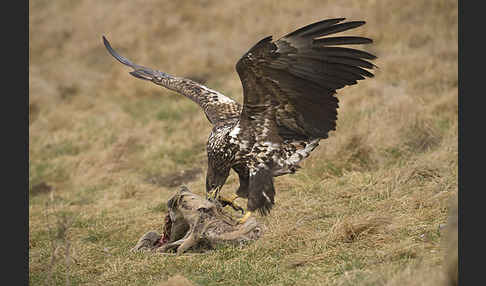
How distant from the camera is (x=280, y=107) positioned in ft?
19.8

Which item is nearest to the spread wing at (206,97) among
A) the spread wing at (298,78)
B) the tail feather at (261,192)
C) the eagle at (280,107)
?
the eagle at (280,107)

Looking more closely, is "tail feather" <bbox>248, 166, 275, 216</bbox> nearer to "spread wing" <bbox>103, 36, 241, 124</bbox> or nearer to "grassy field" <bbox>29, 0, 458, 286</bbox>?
"grassy field" <bbox>29, 0, 458, 286</bbox>

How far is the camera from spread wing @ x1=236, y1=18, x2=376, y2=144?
17.9 feet

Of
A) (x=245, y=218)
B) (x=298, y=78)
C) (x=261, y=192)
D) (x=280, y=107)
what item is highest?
(x=298, y=78)

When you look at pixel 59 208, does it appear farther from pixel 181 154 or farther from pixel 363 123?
pixel 363 123

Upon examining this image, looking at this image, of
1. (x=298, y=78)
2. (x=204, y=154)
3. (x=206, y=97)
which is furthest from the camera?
(x=204, y=154)

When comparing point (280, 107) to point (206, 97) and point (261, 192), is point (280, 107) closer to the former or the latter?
point (261, 192)

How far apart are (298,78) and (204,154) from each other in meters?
4.44

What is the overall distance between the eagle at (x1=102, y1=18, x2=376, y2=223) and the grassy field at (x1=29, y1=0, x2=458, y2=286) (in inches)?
22.6

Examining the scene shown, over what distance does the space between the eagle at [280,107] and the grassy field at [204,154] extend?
57cm

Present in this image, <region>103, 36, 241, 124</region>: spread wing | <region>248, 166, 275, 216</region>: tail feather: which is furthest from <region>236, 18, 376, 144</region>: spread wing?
<region>103, 36, 241, 124</region>: spread wing

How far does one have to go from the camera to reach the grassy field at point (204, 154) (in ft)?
17.4

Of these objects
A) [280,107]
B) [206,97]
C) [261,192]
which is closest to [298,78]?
[280,107]

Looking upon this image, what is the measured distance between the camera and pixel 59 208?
8750 mm
